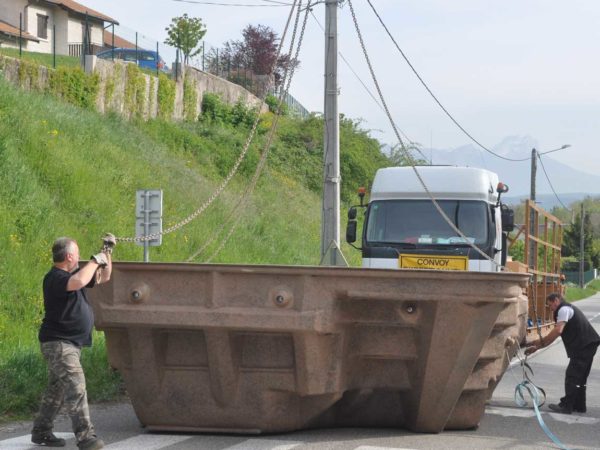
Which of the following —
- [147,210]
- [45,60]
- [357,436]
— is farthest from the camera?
[45,60]

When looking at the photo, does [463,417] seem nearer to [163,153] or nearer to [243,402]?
[243,402]

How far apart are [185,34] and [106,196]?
89.1 ft

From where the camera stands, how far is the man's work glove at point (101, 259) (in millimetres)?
8344

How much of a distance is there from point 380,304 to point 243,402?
135cm

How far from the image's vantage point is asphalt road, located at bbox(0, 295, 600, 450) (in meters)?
8.82

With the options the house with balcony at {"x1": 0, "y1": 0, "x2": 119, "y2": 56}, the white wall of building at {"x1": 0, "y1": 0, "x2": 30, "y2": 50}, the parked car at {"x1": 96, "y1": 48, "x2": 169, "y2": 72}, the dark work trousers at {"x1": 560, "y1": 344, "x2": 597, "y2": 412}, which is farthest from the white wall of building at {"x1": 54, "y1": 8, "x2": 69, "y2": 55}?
the dark work trousers at {"x1": 560, "y1": 344, "x2": 597, "y2": 412}

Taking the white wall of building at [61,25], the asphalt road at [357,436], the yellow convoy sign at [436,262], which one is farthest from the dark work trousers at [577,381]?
the white wall of building at [61,25]

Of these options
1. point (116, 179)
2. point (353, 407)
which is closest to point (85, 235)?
point (116, 179)

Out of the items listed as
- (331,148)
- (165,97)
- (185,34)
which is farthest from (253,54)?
(331,148)

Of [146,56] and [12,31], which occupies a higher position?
[12,31]

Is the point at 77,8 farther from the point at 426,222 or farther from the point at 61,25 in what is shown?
the point at 426,222

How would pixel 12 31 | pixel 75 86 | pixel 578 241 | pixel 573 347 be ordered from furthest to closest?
pixel 578 241
pixel 12 31
pixel 75 86
pixel 573 347

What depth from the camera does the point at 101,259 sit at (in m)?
8.38

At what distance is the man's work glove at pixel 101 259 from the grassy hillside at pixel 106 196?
105 inches
